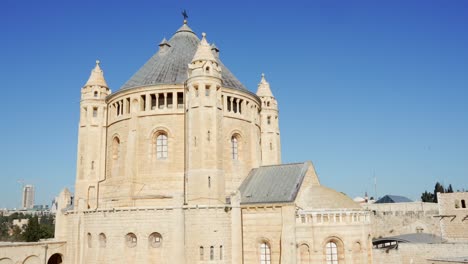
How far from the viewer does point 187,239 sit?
31438mm

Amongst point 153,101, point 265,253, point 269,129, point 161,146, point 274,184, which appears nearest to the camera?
point 265,253

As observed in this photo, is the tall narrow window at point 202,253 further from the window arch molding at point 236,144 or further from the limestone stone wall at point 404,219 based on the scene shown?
the limestone stone wall at point 404,219

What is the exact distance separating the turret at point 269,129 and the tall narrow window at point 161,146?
13.1 metres

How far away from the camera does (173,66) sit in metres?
39.9

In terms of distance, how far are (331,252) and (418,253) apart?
44.2ft

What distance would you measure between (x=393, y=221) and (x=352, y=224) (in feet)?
115

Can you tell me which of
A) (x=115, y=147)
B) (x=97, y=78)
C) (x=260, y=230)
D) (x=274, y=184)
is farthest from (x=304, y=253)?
(x=97, y=78)

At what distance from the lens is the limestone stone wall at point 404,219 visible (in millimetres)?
59969

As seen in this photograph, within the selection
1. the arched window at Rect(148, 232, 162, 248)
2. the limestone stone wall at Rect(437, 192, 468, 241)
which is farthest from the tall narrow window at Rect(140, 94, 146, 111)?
the limestone stone wall at Rect(437, 192, 468, 241)

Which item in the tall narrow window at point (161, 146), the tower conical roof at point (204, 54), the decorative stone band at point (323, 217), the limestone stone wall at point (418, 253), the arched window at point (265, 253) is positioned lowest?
the limestone stone wall at point (418, 253)

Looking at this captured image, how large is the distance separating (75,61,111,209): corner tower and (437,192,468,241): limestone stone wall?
128ft

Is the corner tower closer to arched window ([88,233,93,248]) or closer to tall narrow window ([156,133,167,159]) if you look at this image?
arched window ([88,233,93,248])

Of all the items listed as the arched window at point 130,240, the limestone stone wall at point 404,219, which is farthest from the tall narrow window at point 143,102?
the limestone stone wall at point 404,219

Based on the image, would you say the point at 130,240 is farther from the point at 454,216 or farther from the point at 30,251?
the point at 454,216
